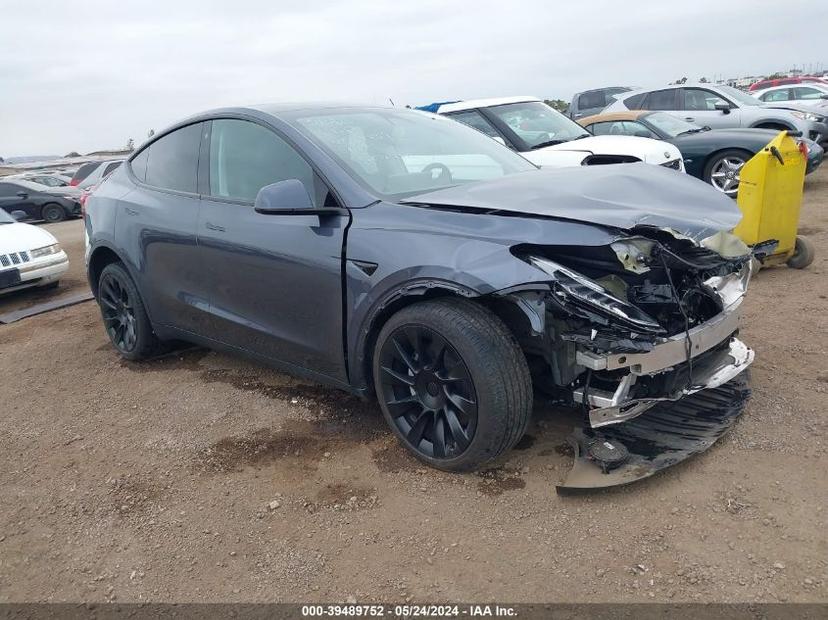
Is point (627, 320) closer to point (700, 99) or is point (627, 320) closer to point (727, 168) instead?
point (727, 168)

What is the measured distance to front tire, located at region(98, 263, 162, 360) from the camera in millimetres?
4439

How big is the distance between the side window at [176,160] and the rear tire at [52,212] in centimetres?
1633

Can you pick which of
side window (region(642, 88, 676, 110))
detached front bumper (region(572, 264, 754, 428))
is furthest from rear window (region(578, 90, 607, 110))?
detached front bumper (region(572, 264, 754, 428))

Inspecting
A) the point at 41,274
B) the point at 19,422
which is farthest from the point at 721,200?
the point at 41,274

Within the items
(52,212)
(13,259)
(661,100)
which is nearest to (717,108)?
(661,100)

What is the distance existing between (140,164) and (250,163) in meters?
1.34

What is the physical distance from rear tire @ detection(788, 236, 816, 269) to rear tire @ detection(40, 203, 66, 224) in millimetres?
18477

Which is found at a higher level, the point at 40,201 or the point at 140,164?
the point at 140,164

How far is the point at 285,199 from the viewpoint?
2982 mm

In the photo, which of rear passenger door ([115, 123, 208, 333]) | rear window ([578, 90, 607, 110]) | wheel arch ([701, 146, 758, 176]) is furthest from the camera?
rear window ([578, 90, 607, 110])

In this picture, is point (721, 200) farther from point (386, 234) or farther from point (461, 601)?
point (461, 601)

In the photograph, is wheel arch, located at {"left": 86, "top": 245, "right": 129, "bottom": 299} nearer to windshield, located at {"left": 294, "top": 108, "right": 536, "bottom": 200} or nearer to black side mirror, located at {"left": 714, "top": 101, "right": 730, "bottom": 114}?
windshield, located at {"left": 294, "top": 108, "right": 536, "bottom": 200}

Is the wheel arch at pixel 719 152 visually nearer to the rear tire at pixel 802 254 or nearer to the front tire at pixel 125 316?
the rear tire at pixel 802 254

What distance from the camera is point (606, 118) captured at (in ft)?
33.6
